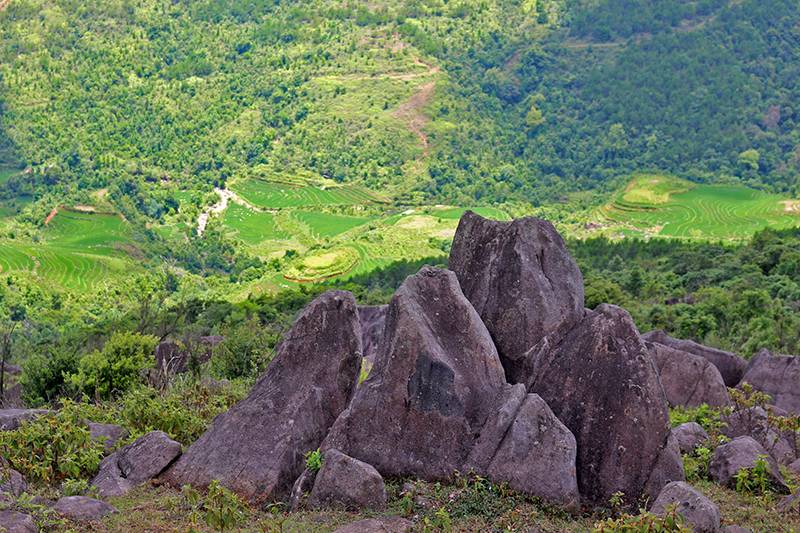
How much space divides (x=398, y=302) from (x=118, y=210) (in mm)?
101955

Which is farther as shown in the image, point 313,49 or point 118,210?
point 313,49

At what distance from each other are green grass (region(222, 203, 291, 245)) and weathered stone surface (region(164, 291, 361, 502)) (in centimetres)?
9051

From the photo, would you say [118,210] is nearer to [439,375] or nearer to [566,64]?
[566,64]

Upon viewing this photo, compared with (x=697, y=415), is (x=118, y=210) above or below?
below

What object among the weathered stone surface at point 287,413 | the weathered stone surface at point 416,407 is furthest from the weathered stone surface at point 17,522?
the weathered stone surface at point 416,407

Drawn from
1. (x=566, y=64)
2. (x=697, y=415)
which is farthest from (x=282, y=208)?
(x=697, y=415)

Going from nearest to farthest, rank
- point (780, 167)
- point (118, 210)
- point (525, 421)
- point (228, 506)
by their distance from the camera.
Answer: point (228, 506)
point (525, 421)
point (118, 210)
point (780, 167)

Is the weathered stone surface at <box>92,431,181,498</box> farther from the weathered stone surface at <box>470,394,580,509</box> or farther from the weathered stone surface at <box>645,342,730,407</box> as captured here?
the weathered stone surface at <box>645,342,730,407</box>

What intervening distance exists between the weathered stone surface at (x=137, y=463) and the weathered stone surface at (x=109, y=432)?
4.63 feet

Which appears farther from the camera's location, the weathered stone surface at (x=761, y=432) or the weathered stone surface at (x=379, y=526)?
the weathered stone surface at (x=761, y=432)

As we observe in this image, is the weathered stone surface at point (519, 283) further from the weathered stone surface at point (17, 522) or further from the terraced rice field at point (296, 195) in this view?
the terraced rice field at point (296, 195)

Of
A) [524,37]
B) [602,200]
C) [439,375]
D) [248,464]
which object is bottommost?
[602,200]

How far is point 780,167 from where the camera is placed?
5153 inches

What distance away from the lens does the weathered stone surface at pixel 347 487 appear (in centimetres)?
1825
